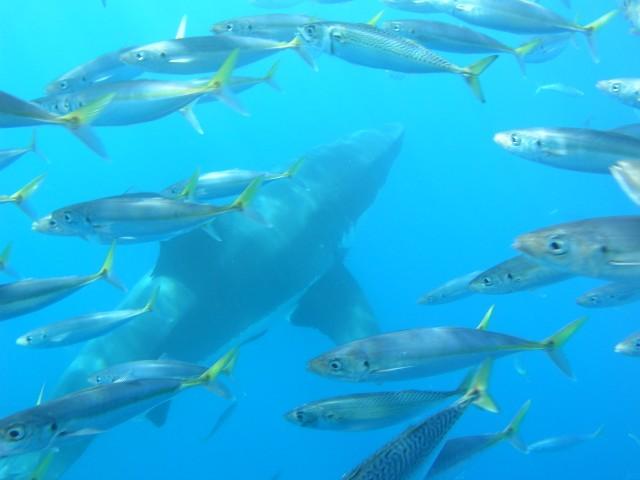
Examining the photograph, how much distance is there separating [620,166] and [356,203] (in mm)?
8625

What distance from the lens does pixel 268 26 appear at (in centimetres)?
556

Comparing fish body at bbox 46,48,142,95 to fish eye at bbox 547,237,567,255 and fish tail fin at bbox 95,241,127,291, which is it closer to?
fish tail fin at bbox 95,241,127,291

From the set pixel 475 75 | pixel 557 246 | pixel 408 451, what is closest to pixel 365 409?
pixel 408 451

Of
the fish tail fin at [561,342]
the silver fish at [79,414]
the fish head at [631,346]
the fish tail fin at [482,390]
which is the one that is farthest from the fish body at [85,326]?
the fish head at [631,346]

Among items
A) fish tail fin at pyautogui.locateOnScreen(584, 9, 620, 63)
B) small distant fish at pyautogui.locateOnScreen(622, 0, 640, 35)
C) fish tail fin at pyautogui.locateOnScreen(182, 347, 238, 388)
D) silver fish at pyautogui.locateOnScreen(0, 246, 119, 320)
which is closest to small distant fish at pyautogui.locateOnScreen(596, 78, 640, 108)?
small distant fish at pyautogui.locateOnScreen(622, 0, 640, 35)

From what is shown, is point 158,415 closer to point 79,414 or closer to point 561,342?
point 79,414

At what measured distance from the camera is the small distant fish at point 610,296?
490 centimetres

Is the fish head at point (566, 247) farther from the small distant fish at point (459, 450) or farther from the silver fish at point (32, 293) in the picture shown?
the silver fish at point (32, 293)

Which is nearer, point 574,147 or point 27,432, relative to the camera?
point 27,432

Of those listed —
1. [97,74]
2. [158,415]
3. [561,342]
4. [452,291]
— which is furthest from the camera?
[158,415]

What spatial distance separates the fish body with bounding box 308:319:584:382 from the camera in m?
3.69

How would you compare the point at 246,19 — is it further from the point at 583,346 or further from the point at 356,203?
the point at 583,346

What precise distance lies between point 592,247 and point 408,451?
1.30 metres

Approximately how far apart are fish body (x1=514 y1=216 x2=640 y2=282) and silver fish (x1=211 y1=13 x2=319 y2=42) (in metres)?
3.19
